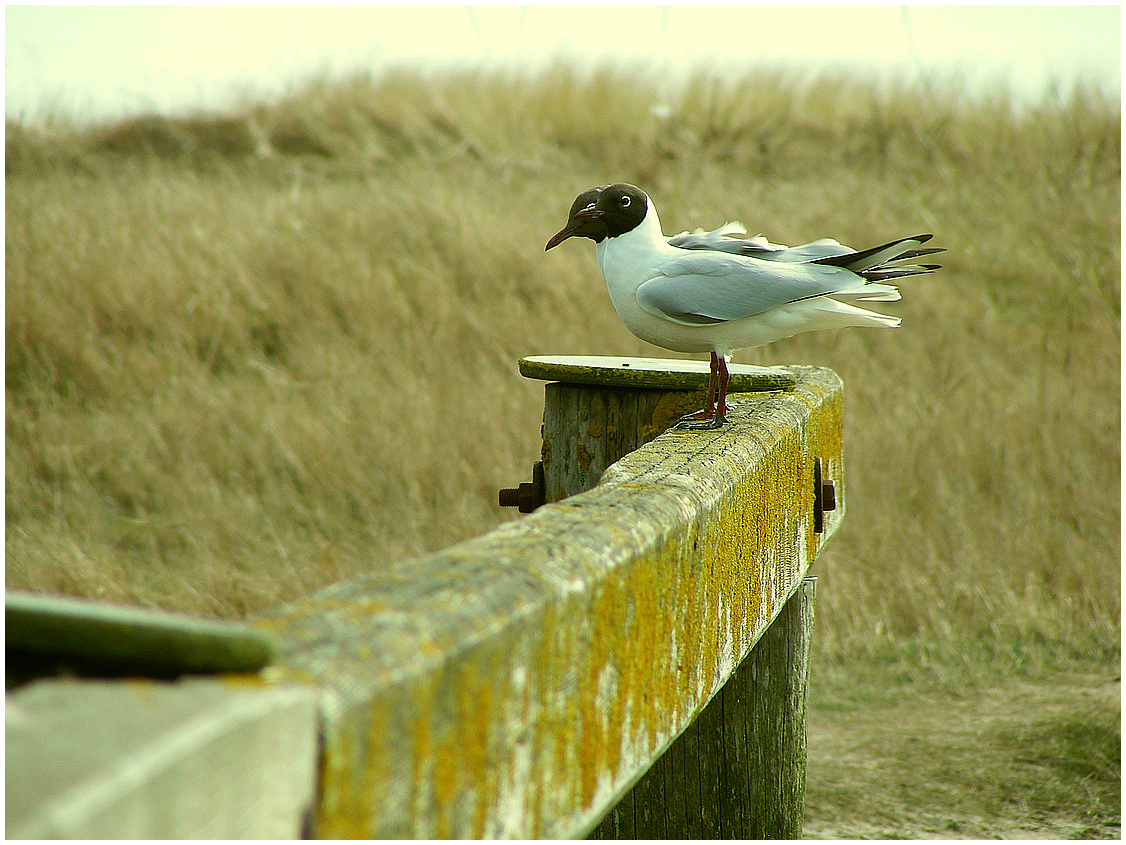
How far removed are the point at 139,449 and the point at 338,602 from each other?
6.03 metres

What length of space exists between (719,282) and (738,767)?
3.77 ft

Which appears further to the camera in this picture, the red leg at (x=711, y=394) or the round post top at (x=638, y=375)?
the round post top at (x=638, y=375)

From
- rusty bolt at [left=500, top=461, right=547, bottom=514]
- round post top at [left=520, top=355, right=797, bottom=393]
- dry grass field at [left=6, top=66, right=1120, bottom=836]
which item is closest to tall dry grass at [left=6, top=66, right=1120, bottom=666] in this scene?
dry grass field at [left=6, top=66, right=1120, bottom=836]

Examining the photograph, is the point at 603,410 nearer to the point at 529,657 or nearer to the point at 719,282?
the point at 719,282

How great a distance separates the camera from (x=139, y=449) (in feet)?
20.9

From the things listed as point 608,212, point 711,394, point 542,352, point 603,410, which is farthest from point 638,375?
point 542,352

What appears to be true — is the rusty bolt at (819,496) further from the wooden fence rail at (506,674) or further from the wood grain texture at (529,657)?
the wood grain texture at (529,657)

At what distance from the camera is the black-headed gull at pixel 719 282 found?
7.53ft

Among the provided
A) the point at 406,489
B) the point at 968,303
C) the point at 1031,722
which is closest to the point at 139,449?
the point at 406,489

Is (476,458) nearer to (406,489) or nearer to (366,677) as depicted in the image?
(406,489)

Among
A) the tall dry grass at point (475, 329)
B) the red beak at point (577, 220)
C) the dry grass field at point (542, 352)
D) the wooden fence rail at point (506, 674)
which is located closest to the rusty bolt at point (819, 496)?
the wooden fence rail at point (506, 674)

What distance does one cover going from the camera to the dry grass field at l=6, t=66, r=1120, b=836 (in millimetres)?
4754

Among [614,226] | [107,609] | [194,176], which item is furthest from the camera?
[194,176]

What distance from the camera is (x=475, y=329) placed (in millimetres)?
7066
